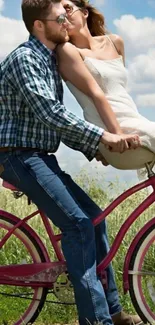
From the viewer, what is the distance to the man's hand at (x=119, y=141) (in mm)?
4832

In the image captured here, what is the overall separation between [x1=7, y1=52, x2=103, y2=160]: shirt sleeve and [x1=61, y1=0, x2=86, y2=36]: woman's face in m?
0.39

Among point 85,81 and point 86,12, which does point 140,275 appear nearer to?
point 85,81

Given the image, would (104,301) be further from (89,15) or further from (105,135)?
(89,15)

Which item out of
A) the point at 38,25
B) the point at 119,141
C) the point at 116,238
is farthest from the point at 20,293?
the point at 38,25

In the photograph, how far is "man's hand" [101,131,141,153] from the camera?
15.9ft

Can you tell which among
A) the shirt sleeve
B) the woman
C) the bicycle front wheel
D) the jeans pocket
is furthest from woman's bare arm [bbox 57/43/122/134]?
the bicycle front wheel

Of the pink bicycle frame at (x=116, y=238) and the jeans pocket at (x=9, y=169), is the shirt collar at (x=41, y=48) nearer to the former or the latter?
the jeans pocket at (x=9, y=169)

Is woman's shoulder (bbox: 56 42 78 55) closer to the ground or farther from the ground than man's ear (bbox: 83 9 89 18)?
closer to the ground

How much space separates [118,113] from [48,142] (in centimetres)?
47

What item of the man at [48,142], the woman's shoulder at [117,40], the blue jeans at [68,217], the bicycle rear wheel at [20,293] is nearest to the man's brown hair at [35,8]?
the man at [48,142]

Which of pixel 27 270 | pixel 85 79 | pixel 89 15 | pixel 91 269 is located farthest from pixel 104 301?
pixel 89 15

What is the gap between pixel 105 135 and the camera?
191 inches

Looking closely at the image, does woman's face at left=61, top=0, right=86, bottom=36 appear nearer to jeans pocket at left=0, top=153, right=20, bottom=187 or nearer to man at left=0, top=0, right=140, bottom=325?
man at left=0, top=0, right=140, bottom=325

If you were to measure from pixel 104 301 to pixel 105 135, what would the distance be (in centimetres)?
102
